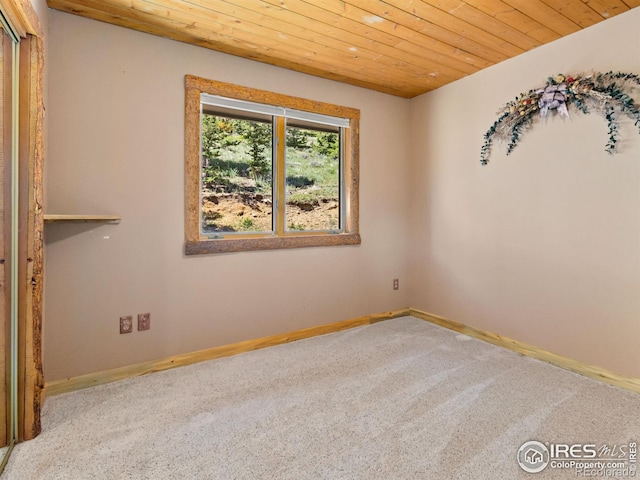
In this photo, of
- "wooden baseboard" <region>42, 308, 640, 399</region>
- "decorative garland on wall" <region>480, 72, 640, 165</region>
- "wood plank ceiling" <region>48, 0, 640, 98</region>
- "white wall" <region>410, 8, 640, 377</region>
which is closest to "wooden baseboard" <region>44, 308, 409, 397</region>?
"wooden baseboard" <region>42, 308, 640, 399</region>

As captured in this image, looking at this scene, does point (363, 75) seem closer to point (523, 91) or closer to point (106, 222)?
point (523, 91)

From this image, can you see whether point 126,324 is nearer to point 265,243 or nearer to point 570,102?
point 265,243

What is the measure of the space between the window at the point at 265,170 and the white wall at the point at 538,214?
0.88 meters

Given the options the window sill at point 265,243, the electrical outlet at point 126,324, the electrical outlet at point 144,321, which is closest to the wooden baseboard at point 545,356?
the window sill at point 265,243

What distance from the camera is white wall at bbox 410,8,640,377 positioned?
2238 millimetres

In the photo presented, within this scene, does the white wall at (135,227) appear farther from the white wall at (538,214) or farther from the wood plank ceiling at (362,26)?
the white wall at (538,214)

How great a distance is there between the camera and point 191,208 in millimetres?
2584

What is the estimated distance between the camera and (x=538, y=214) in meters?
2.67

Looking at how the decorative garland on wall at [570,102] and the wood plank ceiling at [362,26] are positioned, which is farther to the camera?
the decorative garland on wall at [570,102]

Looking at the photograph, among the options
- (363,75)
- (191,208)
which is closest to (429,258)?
(363,75)

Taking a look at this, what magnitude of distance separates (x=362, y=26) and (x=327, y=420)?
2375 millimetres

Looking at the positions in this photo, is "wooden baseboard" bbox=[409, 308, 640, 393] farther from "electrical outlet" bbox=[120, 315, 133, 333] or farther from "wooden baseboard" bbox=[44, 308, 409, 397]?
"electrical outlet" bbox=[120, 315, 133, 333]

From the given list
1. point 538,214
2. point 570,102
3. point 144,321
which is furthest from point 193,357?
point 570,102

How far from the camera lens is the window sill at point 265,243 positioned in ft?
8.63
